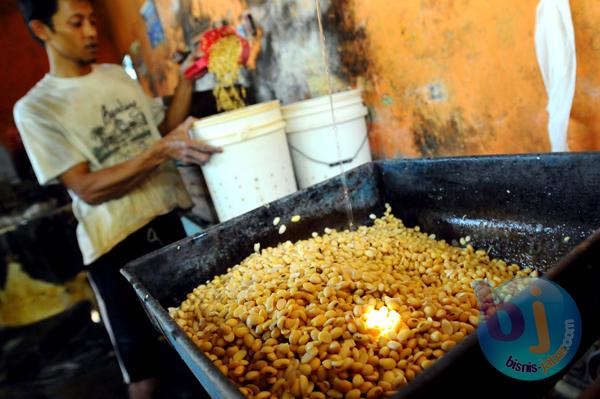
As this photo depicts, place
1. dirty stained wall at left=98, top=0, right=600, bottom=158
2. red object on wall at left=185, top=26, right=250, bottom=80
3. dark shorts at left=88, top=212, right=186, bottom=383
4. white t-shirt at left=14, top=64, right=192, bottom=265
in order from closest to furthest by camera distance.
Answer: dirty stained wall at left=98, top=0, right=600, bottom=158
white t-shirt at left=14, top=64, right=192, bottom=265
dark shorts at left=88, top=212, right=186, bottom=383
red object on wall at left=185, top=26, right=250, bottom=80

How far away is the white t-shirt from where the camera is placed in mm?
1690

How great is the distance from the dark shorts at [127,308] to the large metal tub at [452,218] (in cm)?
89

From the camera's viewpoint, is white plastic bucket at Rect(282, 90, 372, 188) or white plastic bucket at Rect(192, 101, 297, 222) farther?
white plastic bucket at Rect(282, 90, 372, 188)

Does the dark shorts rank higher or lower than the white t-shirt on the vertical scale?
lower

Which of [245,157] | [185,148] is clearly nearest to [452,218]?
[245,157]

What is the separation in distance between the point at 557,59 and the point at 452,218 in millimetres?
702

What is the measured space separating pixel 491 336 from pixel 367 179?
111 cm

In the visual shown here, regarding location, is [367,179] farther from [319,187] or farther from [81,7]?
[81,7]

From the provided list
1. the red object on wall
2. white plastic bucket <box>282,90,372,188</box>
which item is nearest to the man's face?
the red object on wall

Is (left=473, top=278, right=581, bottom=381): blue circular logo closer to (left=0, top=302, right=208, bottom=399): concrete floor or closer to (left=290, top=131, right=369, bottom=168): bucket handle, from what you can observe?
(left=290, top=131, right=369, bottom=168): bucket handle

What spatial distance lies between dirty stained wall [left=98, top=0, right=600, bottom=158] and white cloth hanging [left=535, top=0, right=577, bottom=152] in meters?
0.10

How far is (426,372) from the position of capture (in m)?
0.52

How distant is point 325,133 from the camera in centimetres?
213

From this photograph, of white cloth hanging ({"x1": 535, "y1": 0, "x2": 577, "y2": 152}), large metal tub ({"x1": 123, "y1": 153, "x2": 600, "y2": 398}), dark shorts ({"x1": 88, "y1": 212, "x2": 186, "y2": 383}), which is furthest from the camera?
dark shorts ({"x1": 88, "y1": 212, "x2": 186, "y2": 383})
